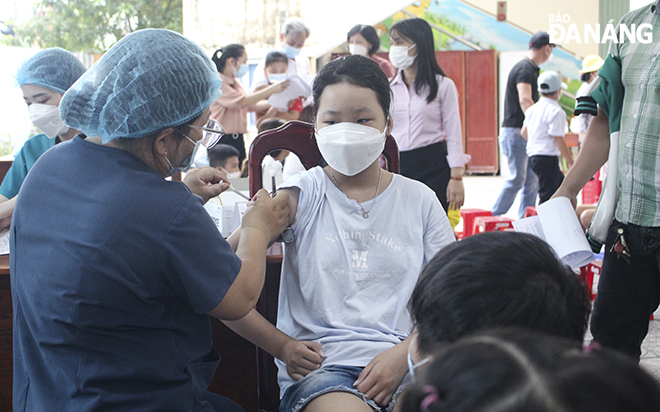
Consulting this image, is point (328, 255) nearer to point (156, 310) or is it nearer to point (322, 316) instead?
point (322, 316)

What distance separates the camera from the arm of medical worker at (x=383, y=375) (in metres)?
1.16

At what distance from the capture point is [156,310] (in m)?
0.96

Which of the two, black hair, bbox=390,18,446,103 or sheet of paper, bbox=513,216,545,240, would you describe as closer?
sheet of paper, bbox=513,216,545,240

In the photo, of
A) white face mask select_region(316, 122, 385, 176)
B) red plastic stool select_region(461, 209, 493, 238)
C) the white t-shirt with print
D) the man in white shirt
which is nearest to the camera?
the white t-shirt with print

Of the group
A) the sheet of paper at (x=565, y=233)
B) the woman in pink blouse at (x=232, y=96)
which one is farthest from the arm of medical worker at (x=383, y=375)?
the woman in pink blouse at (x=232, y=96)

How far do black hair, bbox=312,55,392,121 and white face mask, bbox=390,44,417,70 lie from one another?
1.57m

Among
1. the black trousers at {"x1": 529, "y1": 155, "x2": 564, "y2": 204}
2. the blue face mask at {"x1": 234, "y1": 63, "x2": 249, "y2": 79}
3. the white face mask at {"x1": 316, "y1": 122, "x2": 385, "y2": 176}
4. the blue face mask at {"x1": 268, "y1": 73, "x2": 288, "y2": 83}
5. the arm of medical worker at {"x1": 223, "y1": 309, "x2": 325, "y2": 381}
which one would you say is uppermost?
the blue face mask at {"x1": 234, "y1": 63, "x2": 249, "y2": 79}

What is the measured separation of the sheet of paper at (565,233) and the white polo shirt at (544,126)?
10.6ft

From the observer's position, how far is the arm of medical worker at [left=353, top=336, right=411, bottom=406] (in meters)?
1.16

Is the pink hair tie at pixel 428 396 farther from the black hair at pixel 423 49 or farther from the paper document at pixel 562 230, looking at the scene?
the black hair at pixel 423 49

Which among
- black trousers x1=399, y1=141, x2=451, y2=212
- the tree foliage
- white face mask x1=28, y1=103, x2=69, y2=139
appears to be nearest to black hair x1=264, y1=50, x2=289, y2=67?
black trousers x1=399, y1=141, x2=451, y2=212

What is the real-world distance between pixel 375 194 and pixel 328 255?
0.24 meters

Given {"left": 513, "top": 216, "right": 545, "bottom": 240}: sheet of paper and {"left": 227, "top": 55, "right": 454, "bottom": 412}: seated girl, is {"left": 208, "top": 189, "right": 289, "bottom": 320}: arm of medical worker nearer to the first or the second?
{"left": 227, "top": 55, "right": 454, "bottom": 412}: seated girl

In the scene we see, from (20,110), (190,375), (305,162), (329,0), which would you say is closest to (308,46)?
(329,0)
